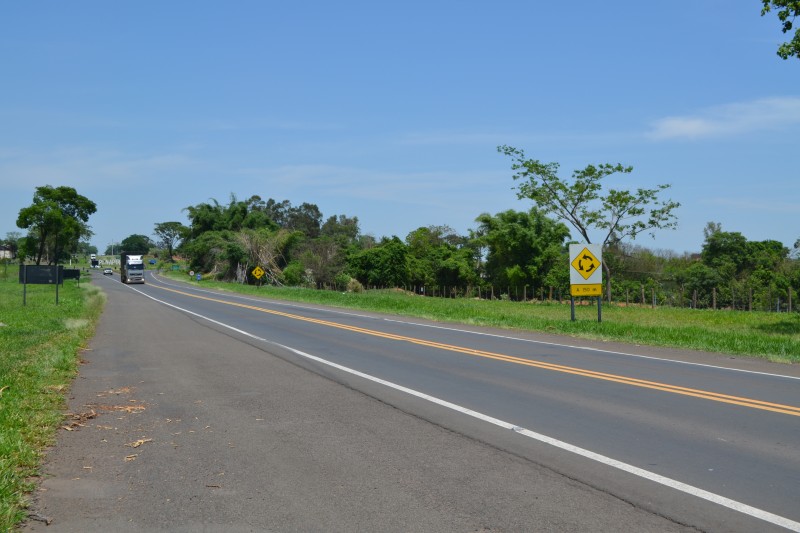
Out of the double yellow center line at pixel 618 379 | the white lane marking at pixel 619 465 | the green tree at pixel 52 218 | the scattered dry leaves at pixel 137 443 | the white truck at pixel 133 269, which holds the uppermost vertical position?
the green tree at pixel 52 218

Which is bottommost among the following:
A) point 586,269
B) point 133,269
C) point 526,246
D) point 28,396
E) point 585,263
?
point 28,396

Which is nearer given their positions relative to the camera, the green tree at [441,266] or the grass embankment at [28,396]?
the grass embankment at [28,396]

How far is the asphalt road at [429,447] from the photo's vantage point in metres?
5.51

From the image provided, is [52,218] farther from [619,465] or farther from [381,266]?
[619,465]

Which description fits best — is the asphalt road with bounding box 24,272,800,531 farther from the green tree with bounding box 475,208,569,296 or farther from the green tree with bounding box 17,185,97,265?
the green tree with bounding box 17,185,97,265

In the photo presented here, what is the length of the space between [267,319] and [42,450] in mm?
20683

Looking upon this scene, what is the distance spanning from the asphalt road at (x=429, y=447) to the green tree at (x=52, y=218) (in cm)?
8290

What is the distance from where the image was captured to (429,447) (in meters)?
→ 7.48

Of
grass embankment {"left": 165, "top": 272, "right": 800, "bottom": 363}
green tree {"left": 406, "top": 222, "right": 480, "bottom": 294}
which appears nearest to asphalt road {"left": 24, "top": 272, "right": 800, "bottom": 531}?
grass embankment {"left": 165, "top": 272, "right": 800, "bottom": 363}

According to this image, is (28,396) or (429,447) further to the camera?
(28,396)

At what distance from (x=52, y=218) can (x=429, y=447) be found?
91.5m

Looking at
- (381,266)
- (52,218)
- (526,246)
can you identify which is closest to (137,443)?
(526,246)

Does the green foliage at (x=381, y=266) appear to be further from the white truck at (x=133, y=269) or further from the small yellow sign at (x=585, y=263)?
the small yellow sign at (x=585, y=263)

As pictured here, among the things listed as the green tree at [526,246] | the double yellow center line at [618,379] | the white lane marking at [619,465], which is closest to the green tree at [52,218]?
the green tree at [526,246]
